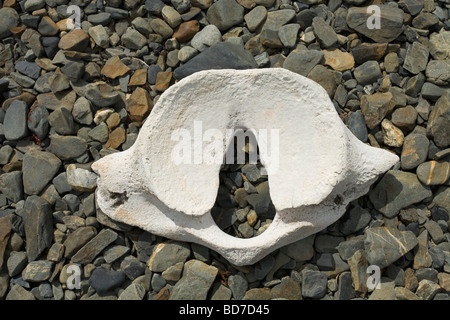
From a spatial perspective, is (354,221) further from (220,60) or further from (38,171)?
(38,171)

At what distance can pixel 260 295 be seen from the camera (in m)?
2.24

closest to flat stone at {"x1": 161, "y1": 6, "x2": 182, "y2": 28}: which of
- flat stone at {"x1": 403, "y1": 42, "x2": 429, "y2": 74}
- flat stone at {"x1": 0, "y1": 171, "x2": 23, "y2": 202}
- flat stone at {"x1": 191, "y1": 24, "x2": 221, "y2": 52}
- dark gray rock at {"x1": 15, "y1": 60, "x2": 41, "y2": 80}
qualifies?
flat stone at {"x1": 191, "y1": 24, "x2": 221, "y2": 52}

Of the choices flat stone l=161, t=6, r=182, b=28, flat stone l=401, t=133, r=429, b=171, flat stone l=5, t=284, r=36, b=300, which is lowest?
flat stone l=5, t=284, r=36, b=300

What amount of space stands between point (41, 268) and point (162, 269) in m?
0.68

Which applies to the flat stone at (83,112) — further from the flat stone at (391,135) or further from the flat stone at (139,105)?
the flat stone at (391,135)

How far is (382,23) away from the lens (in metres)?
2.47

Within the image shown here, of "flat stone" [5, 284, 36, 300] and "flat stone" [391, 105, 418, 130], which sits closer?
"flat stone" [5, 284, 36, 300]

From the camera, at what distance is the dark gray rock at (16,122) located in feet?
7.93

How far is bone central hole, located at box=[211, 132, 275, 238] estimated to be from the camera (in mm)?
2299

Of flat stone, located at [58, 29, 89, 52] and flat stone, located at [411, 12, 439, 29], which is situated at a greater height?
flat stone, located at [58, 29, 89, 52]

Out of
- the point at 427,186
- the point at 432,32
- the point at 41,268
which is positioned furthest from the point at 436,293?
the point at 41,268

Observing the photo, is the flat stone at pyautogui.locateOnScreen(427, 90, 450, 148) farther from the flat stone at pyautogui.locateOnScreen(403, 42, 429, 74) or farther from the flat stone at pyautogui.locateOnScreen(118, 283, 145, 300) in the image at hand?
the flat stone at pyautogui.locateOnScreen(118, 283, 145, 300)

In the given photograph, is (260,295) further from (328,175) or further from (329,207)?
(328,175)

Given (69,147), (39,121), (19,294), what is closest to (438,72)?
(69,147)
